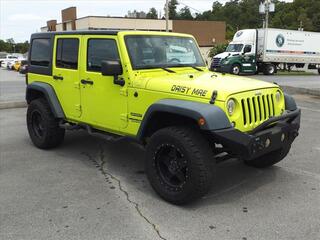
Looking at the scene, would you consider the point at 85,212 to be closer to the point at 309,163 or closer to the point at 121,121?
the point at 121,121

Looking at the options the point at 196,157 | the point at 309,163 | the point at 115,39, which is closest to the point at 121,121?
the point at 115,39

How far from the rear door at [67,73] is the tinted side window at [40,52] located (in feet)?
0.86

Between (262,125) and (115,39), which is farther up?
(115,39)

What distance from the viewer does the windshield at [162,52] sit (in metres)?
5.20

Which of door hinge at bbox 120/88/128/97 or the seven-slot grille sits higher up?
door hinge at bbox 120/88/128/97

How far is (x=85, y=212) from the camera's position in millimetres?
4316

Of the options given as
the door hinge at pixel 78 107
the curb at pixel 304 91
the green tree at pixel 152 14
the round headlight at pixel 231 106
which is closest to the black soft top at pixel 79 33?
the door hinge at pixel 78 107

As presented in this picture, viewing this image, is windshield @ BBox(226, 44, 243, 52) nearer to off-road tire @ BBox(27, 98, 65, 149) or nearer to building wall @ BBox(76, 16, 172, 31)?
building wall @ BBox(76, 16, 172, 31)

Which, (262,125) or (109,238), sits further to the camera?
(262,125)

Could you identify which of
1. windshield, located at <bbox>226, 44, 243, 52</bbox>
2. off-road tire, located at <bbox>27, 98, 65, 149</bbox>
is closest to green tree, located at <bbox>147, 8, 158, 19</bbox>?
windshield, located at <bbox>226, 44, 243, 52</bbox>

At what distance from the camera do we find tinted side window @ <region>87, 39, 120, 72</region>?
5316 millimetres

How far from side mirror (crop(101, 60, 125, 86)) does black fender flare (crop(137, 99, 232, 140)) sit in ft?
2.32

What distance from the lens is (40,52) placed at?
684cm

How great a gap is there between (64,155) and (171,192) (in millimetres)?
2589
